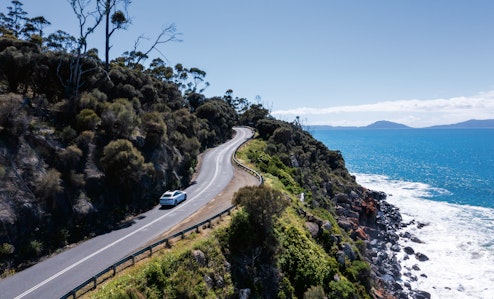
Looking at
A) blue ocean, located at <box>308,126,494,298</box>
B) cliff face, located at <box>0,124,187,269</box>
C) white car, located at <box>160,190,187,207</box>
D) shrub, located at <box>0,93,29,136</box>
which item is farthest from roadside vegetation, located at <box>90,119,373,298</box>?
blue ocean, located at <box>308,126,494,298</box>

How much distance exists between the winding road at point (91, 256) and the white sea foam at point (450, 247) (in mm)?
32623

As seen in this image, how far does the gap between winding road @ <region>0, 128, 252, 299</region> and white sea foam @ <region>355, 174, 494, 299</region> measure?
32.6 m

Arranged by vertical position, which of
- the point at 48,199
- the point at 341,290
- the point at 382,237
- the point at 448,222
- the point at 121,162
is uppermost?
the point at 121,162

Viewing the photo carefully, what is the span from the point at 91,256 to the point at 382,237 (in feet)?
167

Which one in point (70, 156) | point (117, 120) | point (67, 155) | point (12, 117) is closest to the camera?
point (12, 117)

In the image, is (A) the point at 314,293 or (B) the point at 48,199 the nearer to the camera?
(A) the point at 314,293

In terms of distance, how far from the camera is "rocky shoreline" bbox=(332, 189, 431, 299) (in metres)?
41.3

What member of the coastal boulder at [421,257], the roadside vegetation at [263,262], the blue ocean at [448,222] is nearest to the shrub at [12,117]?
the roadside vegetation at [263,262]

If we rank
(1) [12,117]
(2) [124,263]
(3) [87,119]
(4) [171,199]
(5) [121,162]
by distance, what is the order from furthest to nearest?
(4) [171,199] → (3) [87,119] → (5) [121,162] → (1) [12,117] → (2) [124,263]

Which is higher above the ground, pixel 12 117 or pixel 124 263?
pixel 12 117

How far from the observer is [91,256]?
73.9ft

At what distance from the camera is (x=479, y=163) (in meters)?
155

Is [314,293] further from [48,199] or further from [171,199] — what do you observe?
[48,199]

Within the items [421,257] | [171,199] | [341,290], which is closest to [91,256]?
[171,199]
